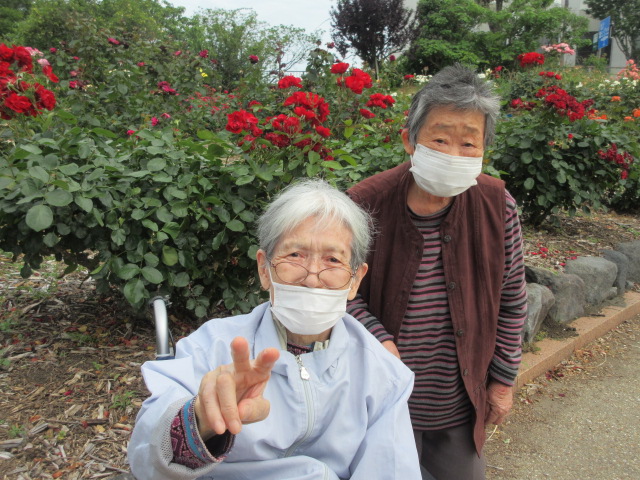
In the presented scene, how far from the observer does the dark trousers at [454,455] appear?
2.02m

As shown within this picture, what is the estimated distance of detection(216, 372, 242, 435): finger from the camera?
1.05 metres

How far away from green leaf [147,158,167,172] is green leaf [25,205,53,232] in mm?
540

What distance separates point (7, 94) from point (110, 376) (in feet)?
→ 5.38

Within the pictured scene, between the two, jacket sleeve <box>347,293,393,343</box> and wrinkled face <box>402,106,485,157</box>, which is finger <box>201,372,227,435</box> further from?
wrinkled face <box>402,106,485,157</box>

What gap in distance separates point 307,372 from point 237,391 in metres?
0.41

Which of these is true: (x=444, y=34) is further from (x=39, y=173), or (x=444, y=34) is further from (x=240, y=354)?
(x=240, y=354)

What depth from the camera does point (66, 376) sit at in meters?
2.88

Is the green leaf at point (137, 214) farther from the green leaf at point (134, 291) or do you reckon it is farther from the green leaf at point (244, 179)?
the green leaf at point (244, 179)

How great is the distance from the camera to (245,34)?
24.7 meters

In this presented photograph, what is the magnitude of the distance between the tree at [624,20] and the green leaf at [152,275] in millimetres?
44762

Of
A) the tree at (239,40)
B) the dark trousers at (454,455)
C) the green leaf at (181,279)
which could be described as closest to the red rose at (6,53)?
the green leaf at (181,279)

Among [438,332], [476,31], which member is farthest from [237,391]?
[476,31]

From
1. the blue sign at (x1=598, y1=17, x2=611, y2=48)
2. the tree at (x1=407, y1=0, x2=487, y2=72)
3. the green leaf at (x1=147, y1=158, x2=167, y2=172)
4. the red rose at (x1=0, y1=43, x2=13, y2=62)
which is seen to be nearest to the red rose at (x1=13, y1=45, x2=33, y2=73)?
the red rose at (x1=0, y1=43, x2=13, y2=62)

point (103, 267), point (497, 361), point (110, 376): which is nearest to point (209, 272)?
point (103, 267)
